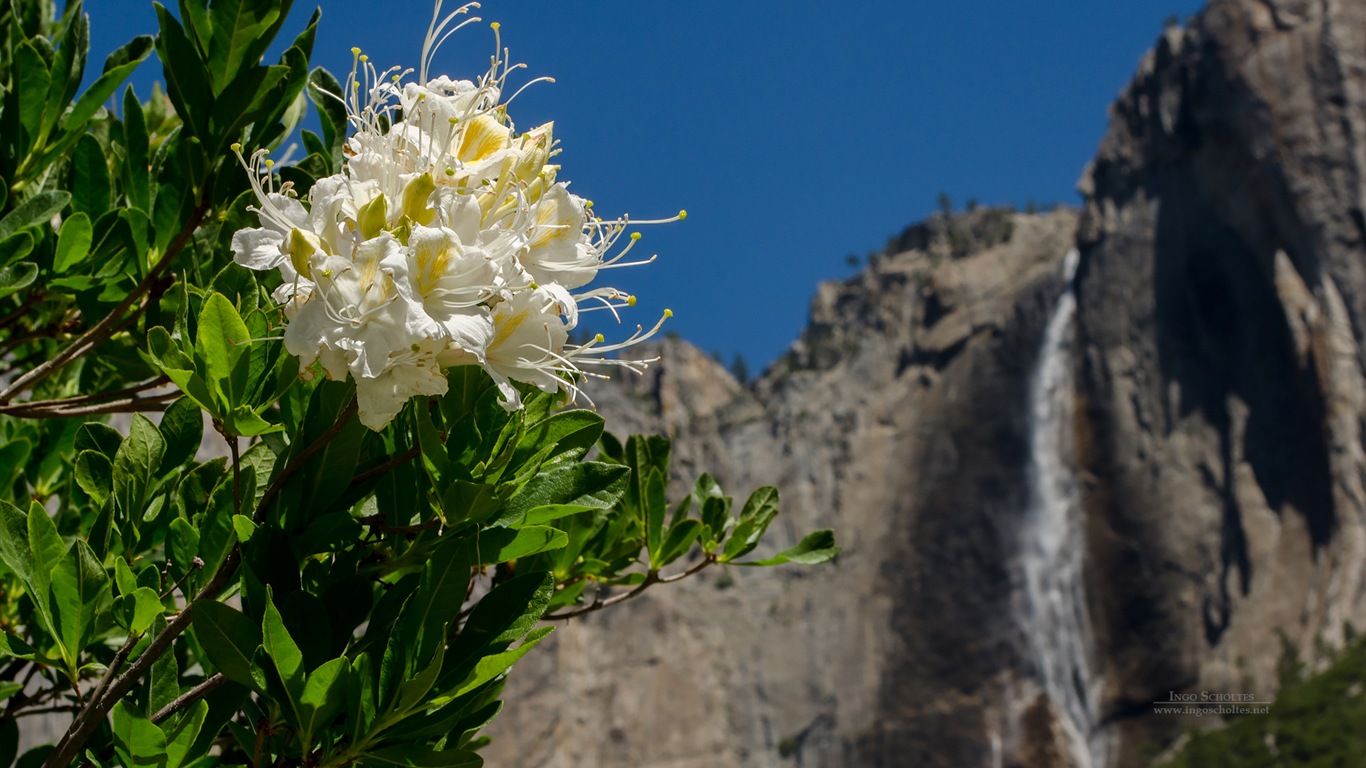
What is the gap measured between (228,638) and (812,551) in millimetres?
1277

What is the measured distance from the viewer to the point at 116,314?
183 cm

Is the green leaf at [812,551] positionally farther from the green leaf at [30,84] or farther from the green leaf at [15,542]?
the green leaf at [30,84]

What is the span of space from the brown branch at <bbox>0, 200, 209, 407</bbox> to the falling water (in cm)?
2511

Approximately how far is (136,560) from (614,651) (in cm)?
→ 2771

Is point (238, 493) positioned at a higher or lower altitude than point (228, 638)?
higher

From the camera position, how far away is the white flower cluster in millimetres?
1217

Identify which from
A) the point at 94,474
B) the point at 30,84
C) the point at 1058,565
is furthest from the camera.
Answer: the point at 1058,565

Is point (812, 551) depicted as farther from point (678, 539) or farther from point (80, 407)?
point (80, 407)

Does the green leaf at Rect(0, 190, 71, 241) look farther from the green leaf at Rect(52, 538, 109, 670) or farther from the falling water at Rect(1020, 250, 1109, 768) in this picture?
the falling water at Rect(1020, 250, 1109, 768)

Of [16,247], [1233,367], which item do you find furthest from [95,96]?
[1233,367]

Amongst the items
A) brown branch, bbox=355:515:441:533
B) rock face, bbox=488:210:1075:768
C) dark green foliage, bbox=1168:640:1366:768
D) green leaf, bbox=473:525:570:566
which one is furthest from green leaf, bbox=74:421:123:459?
rock face, bbox=488:210:1075:768

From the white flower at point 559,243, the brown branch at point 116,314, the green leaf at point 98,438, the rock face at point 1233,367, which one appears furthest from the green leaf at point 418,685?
the rock face at point 1233,367

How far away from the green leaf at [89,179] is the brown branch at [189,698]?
0.94m

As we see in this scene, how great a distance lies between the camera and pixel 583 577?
2.15 meters
